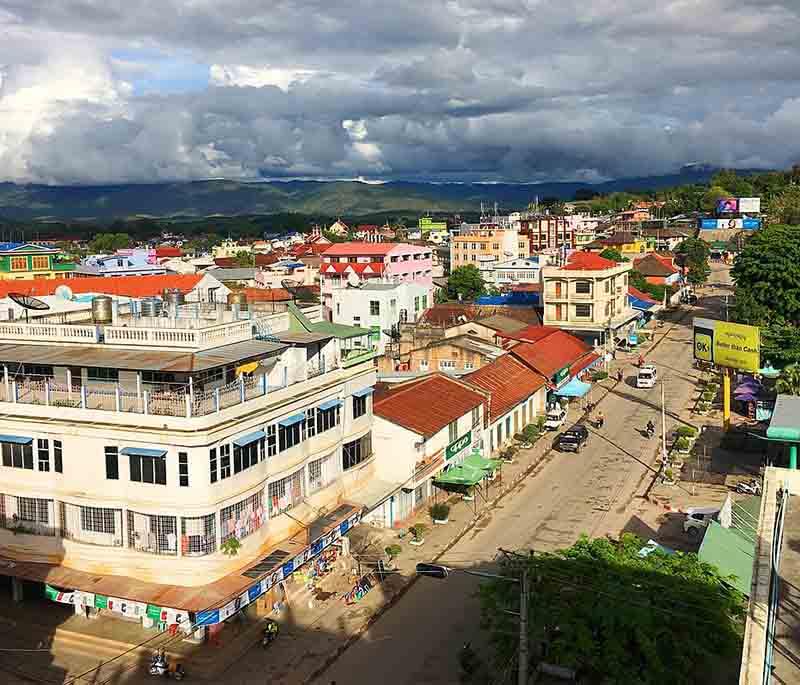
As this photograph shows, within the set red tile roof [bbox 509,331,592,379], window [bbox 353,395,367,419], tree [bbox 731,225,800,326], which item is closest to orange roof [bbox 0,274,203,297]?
red tile roof [bbox 509,331,592,379]

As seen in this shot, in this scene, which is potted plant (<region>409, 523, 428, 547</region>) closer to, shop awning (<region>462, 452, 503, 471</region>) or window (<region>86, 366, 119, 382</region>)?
shop awning (<region>462, 452, 503, 471</region>)

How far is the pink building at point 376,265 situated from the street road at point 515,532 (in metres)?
39.4

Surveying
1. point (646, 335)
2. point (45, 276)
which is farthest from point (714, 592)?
point (45, 276)

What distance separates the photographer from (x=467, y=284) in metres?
104

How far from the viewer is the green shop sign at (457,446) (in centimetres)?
4144

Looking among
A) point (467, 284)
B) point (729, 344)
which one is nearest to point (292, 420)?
point (729, 344)

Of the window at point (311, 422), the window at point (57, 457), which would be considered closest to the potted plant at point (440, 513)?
the window at point (311, 422)

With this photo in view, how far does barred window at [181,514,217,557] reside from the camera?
28141mm

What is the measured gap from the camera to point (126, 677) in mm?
27062

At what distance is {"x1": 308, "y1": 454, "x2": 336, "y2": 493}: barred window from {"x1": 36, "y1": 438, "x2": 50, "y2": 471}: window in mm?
9092

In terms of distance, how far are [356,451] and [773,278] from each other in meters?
56.5

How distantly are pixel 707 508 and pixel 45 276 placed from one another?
76.8 meters

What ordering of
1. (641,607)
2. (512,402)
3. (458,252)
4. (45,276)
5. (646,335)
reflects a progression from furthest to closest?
(458,252) < (45,276) < (646,335) < (512,402) < (641,607)

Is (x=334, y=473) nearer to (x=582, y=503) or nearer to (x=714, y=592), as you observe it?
(x=582, y=503)
